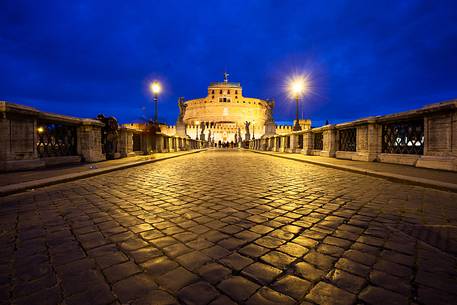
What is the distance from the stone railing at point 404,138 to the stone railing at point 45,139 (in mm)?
12545

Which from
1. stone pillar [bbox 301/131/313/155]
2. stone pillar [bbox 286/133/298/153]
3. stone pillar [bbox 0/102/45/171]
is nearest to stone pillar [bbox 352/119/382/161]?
stone pillar [bbox 301/131/313/155]

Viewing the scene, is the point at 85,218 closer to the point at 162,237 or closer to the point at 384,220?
the point at 162,237

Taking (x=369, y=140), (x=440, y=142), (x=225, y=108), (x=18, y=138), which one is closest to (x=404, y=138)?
(x=369, y=140)

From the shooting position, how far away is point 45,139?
8688 mm

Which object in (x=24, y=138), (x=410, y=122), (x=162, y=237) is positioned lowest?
(x=162, y=237)

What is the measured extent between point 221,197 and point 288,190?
1549 millimetres

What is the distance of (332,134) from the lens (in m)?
13.2

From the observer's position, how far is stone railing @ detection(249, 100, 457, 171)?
22.0 ft

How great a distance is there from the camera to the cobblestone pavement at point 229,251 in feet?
Answer: 5.04

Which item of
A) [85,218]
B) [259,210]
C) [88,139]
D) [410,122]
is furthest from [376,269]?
[88,139]

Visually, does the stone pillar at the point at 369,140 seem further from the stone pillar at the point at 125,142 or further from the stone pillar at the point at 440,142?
the stone pillar at the point at 125,142

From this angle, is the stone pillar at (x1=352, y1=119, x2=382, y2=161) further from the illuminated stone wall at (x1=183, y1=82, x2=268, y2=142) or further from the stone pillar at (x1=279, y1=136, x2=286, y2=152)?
the illuminated stone wall at (x1=183, y1=82, x2=268, y2=142)

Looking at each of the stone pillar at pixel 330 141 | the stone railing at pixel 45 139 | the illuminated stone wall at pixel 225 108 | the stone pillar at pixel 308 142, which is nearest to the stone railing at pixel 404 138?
the stone pillar at pixel 330 141

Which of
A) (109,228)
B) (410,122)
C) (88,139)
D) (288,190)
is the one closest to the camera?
(109,228)
